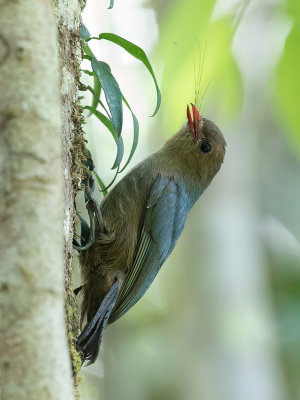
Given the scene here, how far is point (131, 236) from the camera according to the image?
110 inches

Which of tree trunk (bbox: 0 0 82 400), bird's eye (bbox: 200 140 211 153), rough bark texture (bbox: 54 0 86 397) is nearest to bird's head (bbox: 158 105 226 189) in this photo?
bird's eye (bbox: 200 140 211 153)

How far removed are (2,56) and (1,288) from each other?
0.37 m

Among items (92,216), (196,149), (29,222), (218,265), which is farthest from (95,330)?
(218,265)

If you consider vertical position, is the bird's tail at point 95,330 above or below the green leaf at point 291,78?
below

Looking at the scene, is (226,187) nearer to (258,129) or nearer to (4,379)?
(258,129)

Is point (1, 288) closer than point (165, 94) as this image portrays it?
Yes

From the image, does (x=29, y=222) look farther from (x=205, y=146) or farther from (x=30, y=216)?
(x=205, y=146)

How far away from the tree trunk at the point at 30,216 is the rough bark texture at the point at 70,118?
802 millimetres

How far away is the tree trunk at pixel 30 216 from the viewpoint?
0.93 m

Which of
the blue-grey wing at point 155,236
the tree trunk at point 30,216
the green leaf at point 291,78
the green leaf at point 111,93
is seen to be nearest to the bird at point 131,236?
the blue-grey wing at point 155,236

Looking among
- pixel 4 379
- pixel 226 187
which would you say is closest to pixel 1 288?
pixel 4 379

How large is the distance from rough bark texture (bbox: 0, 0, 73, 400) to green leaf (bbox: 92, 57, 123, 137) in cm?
114

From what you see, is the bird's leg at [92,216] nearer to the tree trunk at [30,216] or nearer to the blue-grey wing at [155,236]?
the blue-grey wing at [155,236]

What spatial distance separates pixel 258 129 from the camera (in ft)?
16.9
